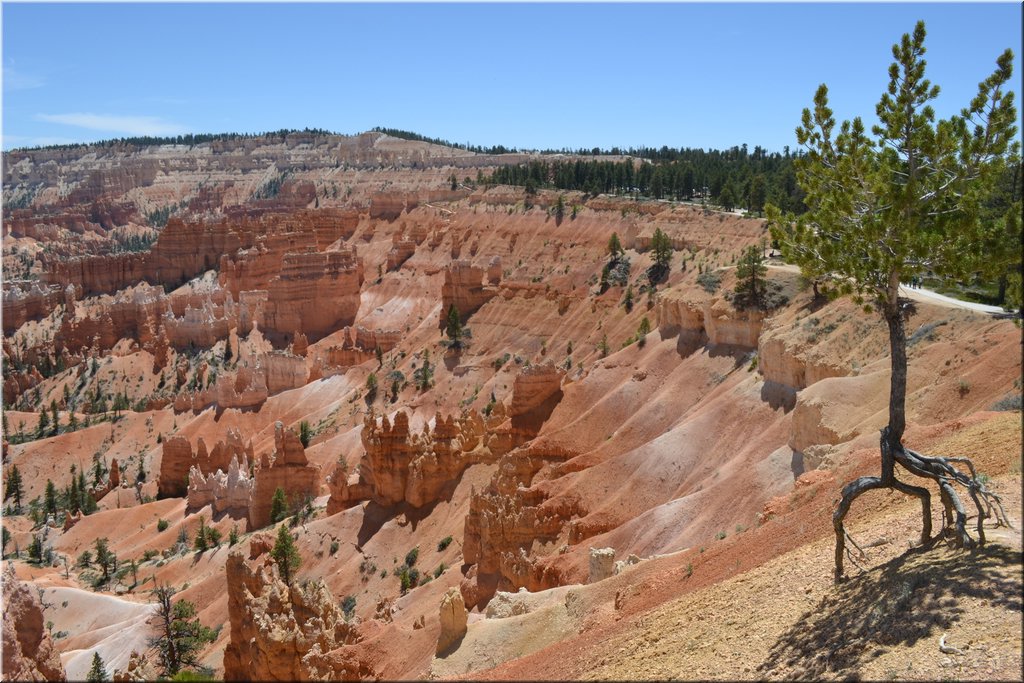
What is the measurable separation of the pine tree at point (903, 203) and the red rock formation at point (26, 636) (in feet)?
52.7

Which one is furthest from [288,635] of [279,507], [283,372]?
[283,372]

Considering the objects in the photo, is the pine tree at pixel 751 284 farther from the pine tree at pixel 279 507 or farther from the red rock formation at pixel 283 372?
the red rock formation at pixel 283 372

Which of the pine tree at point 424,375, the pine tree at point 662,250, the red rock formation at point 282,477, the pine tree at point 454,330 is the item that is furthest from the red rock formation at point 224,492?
the pine tree at point 662,250

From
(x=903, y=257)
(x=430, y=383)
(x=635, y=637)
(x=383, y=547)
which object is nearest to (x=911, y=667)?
(x=635, y=637)

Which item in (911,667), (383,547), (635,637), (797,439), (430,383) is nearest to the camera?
(911,667)

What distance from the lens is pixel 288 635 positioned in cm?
1847

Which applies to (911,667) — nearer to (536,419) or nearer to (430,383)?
(536,419)

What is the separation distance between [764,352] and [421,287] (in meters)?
53.9

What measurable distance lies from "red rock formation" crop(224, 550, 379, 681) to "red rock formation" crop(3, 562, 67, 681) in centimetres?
397

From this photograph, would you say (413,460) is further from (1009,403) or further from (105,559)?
(1009,403)

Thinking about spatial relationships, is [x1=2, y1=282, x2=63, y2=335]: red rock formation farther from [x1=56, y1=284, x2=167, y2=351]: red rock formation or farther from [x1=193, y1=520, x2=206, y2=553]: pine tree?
[x1=193, y1=520, x2=206, y2=553]: pine tree

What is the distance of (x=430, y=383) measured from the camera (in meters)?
62.3

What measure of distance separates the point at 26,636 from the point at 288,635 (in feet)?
20.1

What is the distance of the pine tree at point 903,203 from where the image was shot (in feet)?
41.5
